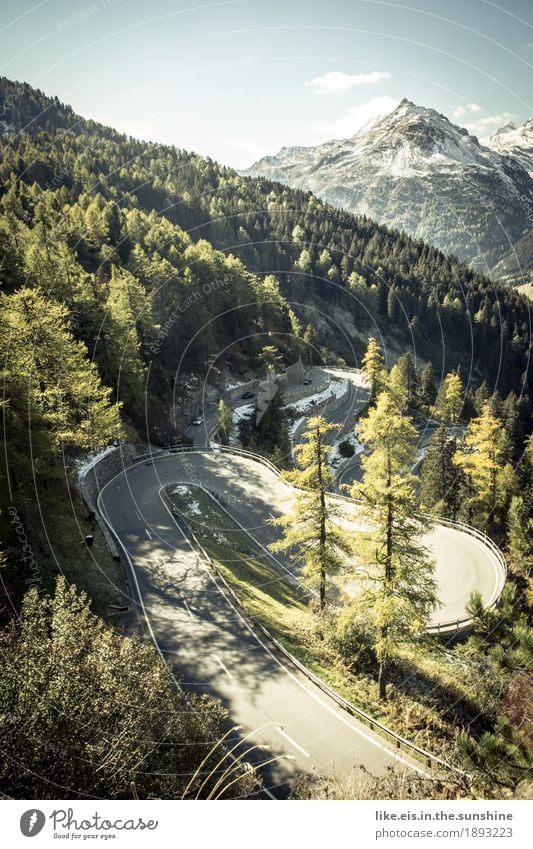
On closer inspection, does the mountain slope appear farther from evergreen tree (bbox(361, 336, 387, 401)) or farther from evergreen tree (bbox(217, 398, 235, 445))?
evergreen tree (bbox(361, 336, 387, 401))

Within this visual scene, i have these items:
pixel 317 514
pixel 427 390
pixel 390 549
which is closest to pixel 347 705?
pixel 390 549

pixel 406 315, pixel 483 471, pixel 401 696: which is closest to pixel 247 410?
pixel 483 471

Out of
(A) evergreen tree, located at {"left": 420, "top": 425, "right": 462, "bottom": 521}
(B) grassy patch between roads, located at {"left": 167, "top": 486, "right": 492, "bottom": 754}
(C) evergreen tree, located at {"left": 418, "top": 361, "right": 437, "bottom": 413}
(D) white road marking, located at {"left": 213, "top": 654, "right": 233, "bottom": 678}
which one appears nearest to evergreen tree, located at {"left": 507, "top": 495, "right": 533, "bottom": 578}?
(B) grassy patch between roads, located at {"left": 167, "top": 486, "right": 492, "bottom": 754}

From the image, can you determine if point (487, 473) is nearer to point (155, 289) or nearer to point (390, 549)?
point (390, 549)

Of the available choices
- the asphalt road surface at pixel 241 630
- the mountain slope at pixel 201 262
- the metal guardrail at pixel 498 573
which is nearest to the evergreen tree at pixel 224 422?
the mountain slope at pixel 201 262

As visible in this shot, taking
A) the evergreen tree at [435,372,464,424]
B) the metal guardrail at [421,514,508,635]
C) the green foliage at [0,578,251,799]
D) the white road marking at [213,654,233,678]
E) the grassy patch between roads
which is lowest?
the grassy patch between roads

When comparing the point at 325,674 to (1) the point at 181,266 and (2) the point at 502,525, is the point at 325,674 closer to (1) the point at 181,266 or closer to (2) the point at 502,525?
(2) the point at 502,525

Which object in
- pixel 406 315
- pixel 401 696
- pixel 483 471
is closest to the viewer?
pixel 401 696
